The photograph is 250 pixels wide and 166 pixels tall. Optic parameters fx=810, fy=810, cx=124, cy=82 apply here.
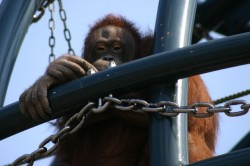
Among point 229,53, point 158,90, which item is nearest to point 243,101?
point 229,53

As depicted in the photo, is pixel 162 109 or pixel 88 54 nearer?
pixel 162 109

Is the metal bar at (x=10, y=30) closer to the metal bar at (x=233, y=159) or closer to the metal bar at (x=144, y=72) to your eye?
the metal bar at (x=144, y=72)

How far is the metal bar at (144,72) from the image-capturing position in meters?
2.95

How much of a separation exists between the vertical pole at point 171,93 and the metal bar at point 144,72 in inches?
3.2

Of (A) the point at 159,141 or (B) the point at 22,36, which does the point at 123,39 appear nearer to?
(B) the point at 22,36

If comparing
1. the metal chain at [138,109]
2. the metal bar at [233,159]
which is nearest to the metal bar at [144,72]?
the metal chain at [138,109]

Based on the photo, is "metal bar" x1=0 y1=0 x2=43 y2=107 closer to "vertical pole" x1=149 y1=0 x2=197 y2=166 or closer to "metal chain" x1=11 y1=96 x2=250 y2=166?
"metal chain" x1=11 y1=96 x2=250 y2=166

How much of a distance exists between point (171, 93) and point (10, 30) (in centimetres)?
118

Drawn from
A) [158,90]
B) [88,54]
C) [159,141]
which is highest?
[88,54]

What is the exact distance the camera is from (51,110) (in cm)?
327

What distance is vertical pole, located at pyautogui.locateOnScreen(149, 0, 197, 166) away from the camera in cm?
297

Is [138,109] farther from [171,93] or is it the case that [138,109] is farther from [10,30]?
[10,30]

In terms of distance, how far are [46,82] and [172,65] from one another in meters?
0.83

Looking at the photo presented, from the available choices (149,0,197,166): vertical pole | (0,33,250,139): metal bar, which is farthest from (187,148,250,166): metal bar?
(0,33,250,139): metal bar
